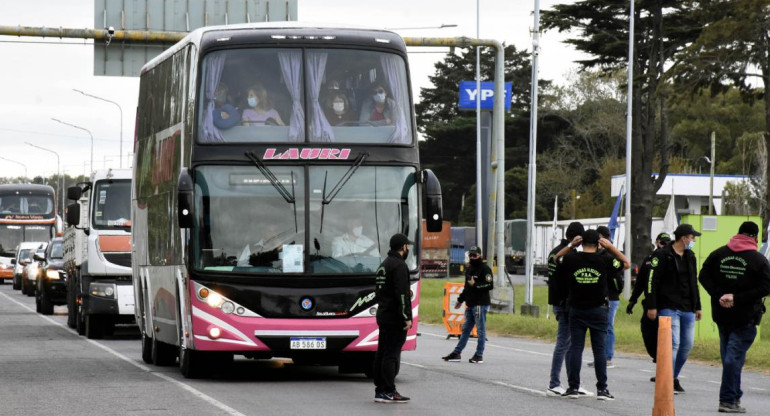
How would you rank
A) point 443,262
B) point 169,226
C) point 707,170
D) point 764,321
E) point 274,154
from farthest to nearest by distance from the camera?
point 707,170 < point 443,262 < point 764,321 < point 169,226 < point 274,154

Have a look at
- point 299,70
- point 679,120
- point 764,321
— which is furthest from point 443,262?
point 299,70

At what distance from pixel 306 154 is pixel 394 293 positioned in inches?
114

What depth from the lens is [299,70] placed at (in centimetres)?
1761

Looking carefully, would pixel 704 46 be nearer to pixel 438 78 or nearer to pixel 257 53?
pixel 257 53

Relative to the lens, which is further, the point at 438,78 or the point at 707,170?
the point at 707,170

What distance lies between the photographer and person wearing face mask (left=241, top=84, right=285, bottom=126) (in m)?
17.4

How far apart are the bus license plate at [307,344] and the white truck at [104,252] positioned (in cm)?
1034

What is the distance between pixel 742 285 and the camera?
1451 cm

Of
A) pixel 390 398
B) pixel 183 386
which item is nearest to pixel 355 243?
pixel 183 386

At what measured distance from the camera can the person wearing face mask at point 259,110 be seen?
57.1 feet

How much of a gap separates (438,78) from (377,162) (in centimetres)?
7557

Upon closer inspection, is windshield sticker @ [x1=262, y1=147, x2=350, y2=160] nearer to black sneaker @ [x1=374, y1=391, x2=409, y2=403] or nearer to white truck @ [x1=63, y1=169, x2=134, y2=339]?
black sneaker @ [x1=374, y1=391, x2=409, y2=403]

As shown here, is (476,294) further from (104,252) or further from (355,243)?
(104,252)

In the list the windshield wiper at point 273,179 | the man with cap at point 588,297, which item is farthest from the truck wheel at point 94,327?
the man with cap at point 588,297
